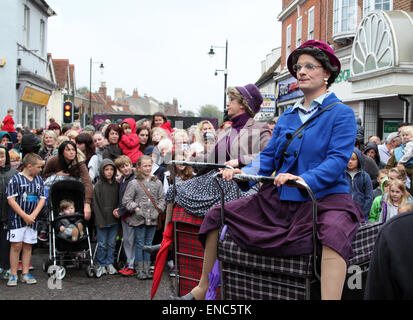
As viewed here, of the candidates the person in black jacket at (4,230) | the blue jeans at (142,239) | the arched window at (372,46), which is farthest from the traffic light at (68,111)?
the blue jeans at (142,239)

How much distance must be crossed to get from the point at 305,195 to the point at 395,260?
1620mm

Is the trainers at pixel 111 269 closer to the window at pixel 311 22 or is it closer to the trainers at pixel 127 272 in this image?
the trainers at pixel 127 272

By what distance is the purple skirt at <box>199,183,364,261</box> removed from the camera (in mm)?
2738

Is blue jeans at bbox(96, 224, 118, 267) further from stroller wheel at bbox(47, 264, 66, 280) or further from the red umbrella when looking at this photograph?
the red umbrella

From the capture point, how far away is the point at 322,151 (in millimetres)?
3160

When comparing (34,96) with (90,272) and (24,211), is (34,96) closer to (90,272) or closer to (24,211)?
(24,211)

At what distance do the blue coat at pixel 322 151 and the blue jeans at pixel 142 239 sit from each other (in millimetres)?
4925

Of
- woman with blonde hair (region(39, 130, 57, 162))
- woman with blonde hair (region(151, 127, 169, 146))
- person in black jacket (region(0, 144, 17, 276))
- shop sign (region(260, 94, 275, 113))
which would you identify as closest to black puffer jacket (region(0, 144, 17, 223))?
person in black jacket (region(0, 144, 17, 276))

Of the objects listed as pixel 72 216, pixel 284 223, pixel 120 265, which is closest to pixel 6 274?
pixel 72 216

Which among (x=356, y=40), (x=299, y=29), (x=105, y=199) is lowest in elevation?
(x=105, y=199)

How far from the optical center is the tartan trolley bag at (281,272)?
2.74 meters

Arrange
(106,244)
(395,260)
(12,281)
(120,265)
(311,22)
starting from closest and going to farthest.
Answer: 1. (395,260)
2. (12,281)
3. (106,244)
4. (120,265)
5. (311,22)

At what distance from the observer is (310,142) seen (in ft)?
10.4

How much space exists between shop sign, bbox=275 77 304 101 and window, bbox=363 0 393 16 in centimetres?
898
